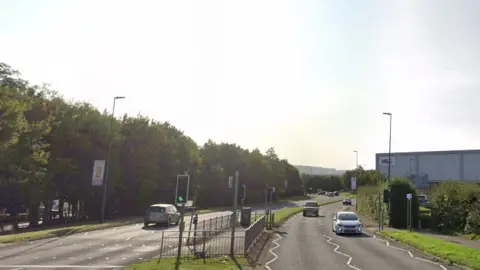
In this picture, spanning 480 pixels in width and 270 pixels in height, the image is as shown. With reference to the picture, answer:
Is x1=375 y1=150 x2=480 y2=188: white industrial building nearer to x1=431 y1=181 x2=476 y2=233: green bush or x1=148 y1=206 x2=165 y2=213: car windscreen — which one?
x1=431 y1=181 x2=476 y2=233: green bush

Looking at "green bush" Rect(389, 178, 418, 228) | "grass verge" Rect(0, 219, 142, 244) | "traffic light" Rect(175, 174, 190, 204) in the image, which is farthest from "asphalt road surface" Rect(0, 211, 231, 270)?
"green bush" Rect(389, 178, 418, 228)

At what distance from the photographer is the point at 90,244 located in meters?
22.6

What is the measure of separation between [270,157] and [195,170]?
4713 cm

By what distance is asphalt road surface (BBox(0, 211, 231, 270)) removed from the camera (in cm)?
1636

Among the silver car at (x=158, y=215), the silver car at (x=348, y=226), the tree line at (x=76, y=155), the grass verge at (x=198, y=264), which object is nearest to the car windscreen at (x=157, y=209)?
the silver car at (x=158, y=215)

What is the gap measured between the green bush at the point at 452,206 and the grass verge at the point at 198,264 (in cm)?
2327

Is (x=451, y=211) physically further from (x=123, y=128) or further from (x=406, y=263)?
(x=123, y=128)

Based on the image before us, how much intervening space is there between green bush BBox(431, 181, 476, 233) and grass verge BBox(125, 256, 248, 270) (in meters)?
23.3

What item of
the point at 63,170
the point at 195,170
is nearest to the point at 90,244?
the point at 63,170

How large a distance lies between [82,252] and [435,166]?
63.8 metres

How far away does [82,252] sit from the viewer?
64.5 ft

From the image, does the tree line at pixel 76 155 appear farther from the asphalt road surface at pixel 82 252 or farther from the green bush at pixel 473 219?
the green bush at pixel 473 219

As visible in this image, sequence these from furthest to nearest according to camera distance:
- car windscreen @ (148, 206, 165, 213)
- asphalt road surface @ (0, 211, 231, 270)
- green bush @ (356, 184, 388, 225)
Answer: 1. green bush @ (356, 184, 388, 225)
2. car windscreen @ (148, 206, 165, 213)
3. asphalt road surface @ (0, 211, 231, 270)

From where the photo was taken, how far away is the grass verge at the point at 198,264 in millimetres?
14481
